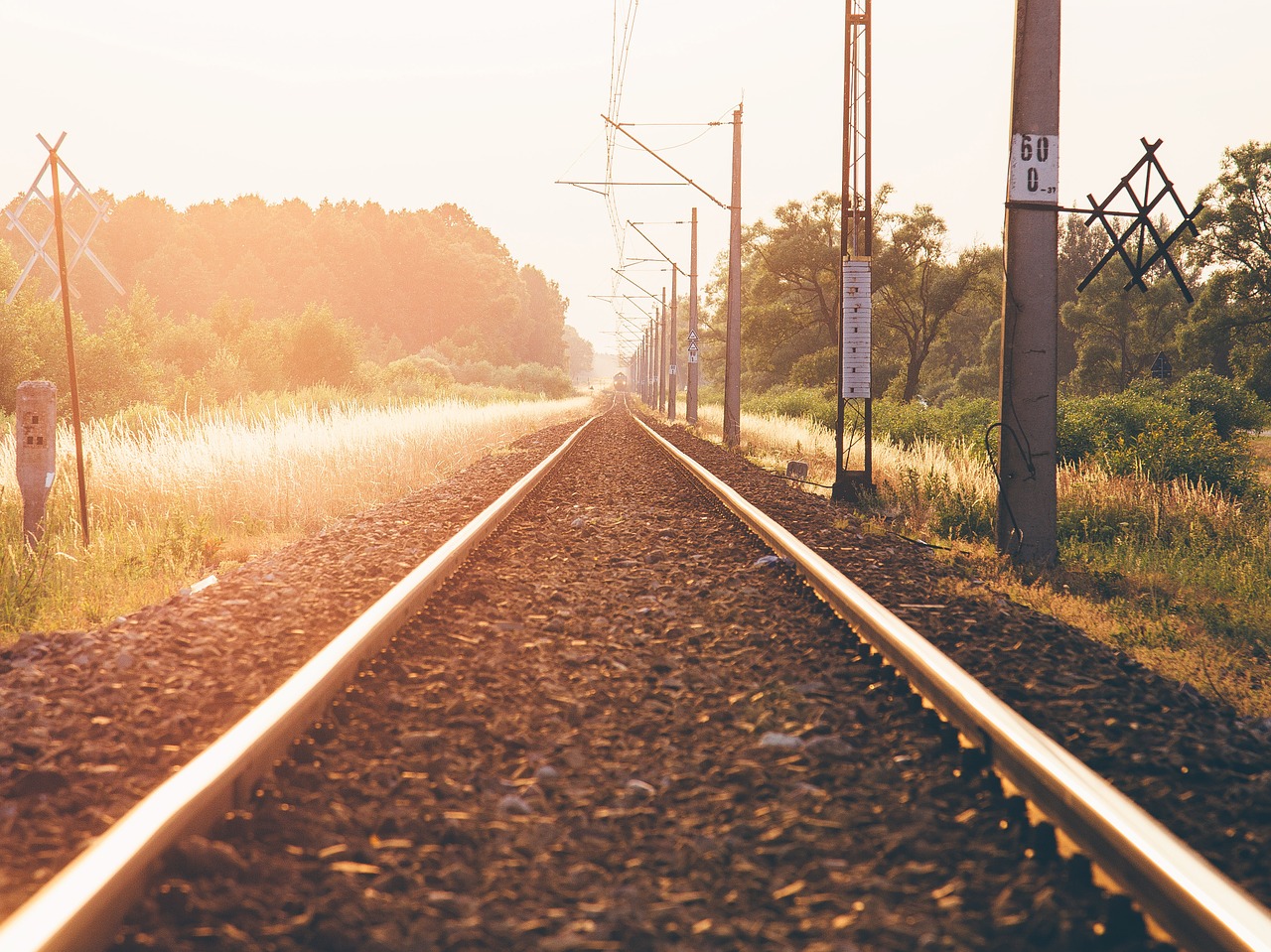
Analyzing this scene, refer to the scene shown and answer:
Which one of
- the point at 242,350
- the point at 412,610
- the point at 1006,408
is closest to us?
the point at 412,610

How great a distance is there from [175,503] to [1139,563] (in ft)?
27.5

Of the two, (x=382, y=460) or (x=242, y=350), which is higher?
(x=242, y=350)

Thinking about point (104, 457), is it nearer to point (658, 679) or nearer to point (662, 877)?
point (658, 679)

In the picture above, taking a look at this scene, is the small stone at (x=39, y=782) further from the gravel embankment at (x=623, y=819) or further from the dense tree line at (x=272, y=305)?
the dense tree line at (x=272, y=305)

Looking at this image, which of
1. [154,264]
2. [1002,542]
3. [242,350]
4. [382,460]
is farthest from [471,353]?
[1002,542]

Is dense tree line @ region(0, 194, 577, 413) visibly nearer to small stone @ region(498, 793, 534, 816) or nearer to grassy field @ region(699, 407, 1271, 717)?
grassy field @ region(699, 407, 1271, 717)

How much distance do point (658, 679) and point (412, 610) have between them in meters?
1.57

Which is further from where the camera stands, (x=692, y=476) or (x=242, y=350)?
(x=242, y=350)

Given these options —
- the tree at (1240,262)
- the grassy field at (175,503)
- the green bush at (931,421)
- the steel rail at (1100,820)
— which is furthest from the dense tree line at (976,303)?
the steel rail at (1100,820)

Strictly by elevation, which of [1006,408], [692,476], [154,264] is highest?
[154,264]

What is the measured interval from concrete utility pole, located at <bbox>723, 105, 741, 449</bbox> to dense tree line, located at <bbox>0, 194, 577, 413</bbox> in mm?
14307

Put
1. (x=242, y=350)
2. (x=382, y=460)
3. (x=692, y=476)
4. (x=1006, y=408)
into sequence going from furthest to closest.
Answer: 1. (x=242, y=350)
2. (x=382, y=460)
3. (x=692, y=476)
4. (x=1006, y=408)

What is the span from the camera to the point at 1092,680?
3.94 meters

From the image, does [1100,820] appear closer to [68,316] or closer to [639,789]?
[639,789]
